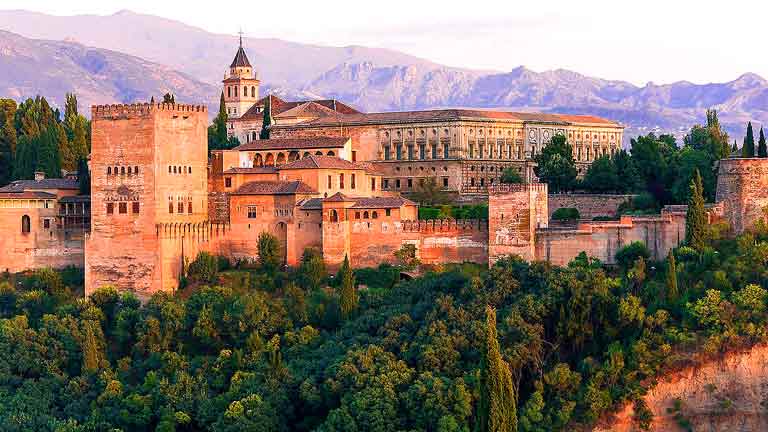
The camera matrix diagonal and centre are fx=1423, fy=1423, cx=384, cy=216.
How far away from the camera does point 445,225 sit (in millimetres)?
48094

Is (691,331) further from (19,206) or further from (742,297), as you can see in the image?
(19,206)

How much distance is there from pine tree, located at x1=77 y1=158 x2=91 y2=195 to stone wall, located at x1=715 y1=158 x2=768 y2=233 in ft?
76.4

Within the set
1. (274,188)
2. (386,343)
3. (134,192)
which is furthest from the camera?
(274,188)

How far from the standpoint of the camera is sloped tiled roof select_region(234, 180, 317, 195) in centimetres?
5016

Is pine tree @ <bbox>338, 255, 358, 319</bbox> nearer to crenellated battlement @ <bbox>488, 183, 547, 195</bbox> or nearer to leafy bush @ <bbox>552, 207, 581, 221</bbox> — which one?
crenellated battlement @ <bbox>488, 183, 547, 195</bbox>

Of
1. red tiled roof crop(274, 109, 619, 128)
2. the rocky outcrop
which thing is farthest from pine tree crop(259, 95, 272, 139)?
the rocky outcrop

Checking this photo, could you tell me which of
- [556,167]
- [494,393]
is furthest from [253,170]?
[494,393]

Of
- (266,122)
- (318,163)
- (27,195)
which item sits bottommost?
(27,195)

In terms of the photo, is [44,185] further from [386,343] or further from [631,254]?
[631,254]

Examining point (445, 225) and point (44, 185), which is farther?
point (44, 185)

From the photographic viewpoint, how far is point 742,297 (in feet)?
133

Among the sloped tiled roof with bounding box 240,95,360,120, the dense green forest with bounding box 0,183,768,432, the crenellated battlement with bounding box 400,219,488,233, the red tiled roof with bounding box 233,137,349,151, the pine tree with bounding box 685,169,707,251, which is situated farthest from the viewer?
the sloped tiled roof with bounding box 240,95,360,120

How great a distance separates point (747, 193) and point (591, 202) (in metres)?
9.58

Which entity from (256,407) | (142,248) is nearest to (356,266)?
(142,248)
